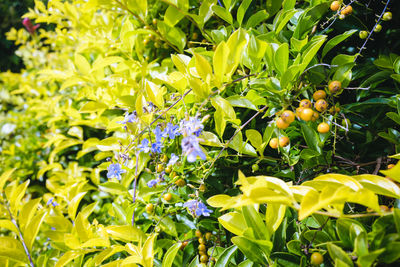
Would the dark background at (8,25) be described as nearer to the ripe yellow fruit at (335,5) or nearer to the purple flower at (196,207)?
the purple flower at (196,207)

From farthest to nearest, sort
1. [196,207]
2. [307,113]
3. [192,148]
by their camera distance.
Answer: [196,207] < [307,113] < [192,148]

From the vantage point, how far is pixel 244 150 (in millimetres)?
867

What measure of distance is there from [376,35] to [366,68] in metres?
0.28

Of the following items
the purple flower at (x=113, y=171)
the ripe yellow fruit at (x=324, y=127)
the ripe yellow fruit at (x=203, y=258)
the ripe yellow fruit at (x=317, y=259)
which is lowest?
the ripe yellow fruit at (x=203, y=258)

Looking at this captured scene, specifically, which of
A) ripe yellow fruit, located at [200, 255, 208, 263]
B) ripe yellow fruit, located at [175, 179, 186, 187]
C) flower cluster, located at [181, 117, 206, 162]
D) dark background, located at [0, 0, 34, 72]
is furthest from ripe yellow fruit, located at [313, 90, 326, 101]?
dark background, located at [0, 0, 34, 72]

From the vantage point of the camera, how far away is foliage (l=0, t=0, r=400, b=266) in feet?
1.92

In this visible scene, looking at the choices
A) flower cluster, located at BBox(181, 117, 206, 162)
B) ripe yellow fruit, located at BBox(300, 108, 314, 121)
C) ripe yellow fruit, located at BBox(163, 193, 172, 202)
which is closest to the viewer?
flower cluster, located at BBox(181, 117, 206, 162)

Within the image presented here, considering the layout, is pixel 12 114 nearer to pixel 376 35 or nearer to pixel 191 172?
pixel 191 172

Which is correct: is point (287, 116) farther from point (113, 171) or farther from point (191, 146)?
point (113, 171)

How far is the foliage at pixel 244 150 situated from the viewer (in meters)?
0.59

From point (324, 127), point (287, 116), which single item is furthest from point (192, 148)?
point (324, 127)

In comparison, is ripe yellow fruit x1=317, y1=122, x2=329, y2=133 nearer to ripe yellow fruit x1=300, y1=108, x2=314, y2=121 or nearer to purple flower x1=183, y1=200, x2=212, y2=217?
ripe yellow fruit x1=300, y1=108, x2=314, y2=121

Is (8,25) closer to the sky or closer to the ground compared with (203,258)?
closer to the sky

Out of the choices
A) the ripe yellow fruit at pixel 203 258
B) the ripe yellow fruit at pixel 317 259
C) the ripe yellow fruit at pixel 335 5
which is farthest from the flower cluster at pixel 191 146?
the ripe yellow fruit at pixel 335 5
